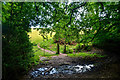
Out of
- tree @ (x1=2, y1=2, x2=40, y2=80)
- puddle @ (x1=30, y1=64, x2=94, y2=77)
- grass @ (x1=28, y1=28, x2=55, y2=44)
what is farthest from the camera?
grass @ (x1=28, y1=28, x2=55, y2=44)

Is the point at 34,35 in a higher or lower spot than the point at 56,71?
higher

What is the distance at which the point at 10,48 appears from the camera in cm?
358

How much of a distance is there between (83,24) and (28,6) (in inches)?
151

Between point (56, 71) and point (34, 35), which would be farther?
point (34, 35)

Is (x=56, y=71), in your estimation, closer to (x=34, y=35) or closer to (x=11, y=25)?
(x=11, y=25)

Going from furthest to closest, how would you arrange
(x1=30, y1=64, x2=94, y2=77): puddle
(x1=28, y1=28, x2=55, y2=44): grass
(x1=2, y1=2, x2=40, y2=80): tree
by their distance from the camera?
(x1=28, y1=28, x2=55, y2=44): grass < (x1=30, y1=64, x2=94, y2=77): puddle < (x1=2, y1=2, x2=40, y2=80): tree

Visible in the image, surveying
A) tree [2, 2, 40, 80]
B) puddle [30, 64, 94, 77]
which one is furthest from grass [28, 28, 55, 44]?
puddle [30, 64, 94, 77]

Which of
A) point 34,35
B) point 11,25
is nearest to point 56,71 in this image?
point 11,25

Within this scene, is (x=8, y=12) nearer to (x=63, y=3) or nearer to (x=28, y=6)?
(x=28, y=6)

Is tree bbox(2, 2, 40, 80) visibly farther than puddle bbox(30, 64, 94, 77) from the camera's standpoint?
No

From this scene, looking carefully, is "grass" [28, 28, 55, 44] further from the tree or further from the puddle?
the puddle

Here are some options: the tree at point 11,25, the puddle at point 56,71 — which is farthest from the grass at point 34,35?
the puddle at point 56,71

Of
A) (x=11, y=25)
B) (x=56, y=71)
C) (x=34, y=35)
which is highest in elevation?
(x=34, y=35)

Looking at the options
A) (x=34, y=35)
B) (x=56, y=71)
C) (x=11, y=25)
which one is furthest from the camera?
(x=34, y=35)
